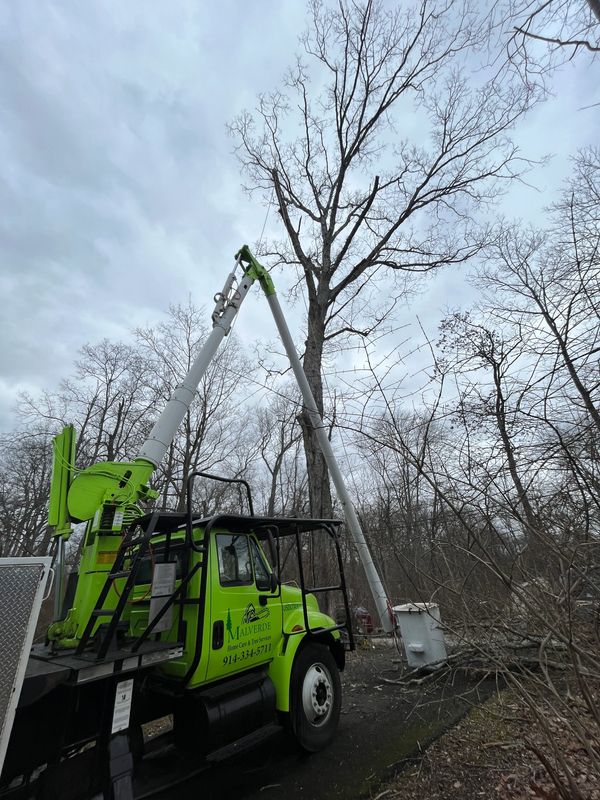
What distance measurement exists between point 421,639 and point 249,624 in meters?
3.85

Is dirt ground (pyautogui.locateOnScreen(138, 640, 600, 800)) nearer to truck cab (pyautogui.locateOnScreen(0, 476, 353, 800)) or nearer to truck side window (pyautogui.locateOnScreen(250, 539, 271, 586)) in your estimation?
truck cab (pyautogui.locateOnScreen(0, 476, 353, 800))

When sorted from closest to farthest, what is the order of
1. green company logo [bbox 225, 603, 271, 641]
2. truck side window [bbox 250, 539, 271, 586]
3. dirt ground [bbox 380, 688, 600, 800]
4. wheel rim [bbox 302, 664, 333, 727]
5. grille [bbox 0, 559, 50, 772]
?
grille [bbox 0, 559, 50, 772] → dirt ground [bbox 380, 688, 600, 800] → green company logo [bbox 225, 603, 271, 641] → wheel rim [bbox 302, 664, 333, 727] → truck side window [bbox 250, 539, 271, 586]

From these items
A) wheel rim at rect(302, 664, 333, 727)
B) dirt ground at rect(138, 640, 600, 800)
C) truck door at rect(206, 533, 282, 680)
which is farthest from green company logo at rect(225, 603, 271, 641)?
dirt ground at rect(138, 640, 600, 800)

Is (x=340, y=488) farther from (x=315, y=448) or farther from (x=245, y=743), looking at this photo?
(x=245, y=743)

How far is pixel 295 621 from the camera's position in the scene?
4.86m

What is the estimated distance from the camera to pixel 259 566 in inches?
187

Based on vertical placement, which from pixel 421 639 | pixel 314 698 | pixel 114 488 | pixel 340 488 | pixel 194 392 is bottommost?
pixel 314 698

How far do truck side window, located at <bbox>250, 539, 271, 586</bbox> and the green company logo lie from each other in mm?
300

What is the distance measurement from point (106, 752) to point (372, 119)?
1603 centimetres

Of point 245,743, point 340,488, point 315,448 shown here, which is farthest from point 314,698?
point 315,448

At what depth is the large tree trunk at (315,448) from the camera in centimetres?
984

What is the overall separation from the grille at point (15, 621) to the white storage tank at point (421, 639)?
5632mm

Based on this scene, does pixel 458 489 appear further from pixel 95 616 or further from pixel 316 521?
pixel 95 616

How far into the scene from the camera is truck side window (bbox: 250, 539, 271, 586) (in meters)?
4.64
